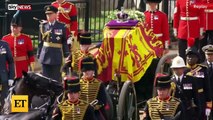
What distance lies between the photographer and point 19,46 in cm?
1472

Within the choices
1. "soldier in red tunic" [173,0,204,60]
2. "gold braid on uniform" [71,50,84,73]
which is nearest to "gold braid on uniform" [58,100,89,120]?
"gold braid on uniform" [71,50,84,73]

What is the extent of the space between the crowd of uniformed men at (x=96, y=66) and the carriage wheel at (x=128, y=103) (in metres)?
0.61

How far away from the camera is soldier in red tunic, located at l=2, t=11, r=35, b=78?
578 inches

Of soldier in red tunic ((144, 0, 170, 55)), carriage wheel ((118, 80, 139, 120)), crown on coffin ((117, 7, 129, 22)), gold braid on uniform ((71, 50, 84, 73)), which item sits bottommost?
carriage wheel ((118, 80, 139, 120))

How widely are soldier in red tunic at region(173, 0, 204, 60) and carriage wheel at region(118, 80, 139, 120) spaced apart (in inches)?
99.7

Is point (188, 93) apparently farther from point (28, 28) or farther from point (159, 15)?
point (28, 28)

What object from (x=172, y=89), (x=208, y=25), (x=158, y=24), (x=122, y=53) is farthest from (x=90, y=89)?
(x=208, y=25)

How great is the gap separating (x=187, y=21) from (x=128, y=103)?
3.08 meters

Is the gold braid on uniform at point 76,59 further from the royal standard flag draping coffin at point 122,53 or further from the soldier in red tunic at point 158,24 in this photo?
the soldier in red tunic at point 158,24

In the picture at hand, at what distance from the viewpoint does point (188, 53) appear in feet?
40.8

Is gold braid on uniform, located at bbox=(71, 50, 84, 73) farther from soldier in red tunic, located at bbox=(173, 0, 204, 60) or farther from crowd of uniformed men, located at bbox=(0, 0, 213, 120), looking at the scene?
soldier in red tunic, located at bbox=(173, 0, 204, 60)

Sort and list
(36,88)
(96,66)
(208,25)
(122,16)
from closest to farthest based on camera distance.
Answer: (36,88), (96,66), (122,16), (208,25)

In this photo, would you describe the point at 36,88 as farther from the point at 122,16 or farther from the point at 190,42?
the point at 190,42

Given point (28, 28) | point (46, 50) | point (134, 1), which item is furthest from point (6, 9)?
point (134, 1)
